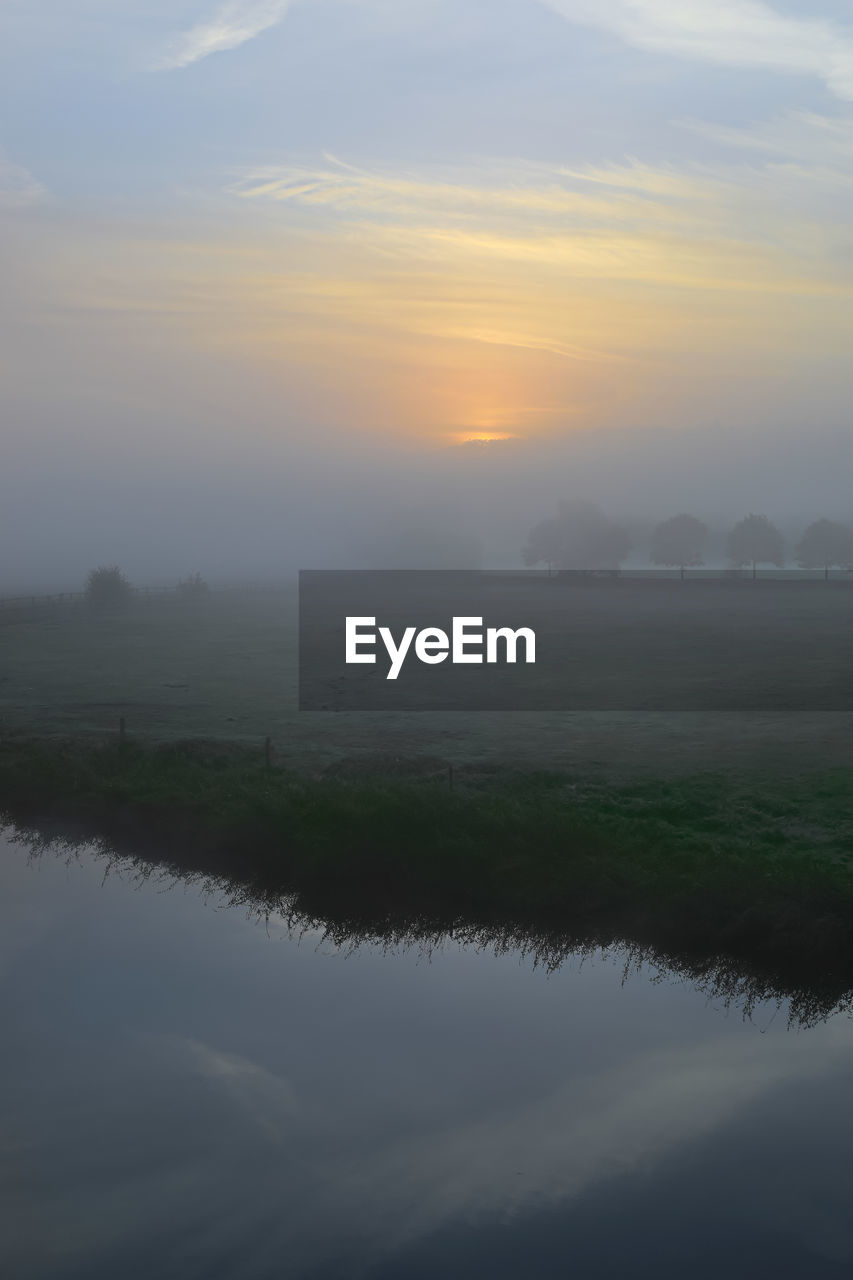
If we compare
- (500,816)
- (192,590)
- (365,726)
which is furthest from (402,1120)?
(192,590)

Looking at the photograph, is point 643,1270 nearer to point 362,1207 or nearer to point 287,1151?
point 362,1207

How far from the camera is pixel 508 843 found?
30406 millimetres

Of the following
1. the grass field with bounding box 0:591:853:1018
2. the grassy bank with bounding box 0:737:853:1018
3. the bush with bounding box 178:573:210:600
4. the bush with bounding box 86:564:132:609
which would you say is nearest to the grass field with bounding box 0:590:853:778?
the grass field with bounding box 0:591:853:1018

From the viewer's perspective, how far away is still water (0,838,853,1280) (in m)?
14.8

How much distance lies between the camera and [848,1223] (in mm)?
15148

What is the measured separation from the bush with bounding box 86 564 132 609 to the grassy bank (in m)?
86.1

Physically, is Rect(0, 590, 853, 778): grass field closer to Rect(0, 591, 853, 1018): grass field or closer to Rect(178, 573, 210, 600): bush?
Rect(0, 591, 853, 1018): grass field

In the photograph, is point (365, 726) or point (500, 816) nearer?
point (500, 816)

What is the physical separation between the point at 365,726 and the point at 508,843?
60.7ft

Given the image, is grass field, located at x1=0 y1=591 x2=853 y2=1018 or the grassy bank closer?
the grassy bank

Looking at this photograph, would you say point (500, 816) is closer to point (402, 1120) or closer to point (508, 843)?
point (508, 843)

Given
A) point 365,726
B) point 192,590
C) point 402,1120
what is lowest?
point 402,1120

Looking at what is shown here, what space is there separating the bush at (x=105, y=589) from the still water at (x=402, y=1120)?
Answer: 103m

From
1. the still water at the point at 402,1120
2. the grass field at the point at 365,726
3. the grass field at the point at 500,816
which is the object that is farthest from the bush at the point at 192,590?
the still water at the point at 402,1120
